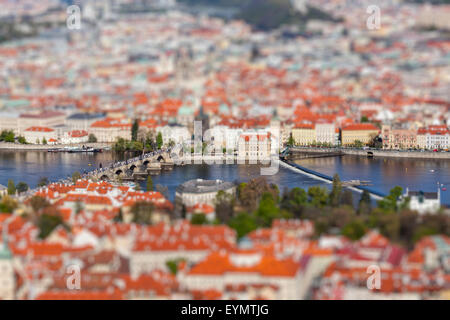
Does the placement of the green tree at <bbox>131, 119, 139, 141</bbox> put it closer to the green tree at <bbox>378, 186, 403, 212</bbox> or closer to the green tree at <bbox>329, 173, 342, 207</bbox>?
the green tree at <bbox>329, 173, 342, 207</bbox>

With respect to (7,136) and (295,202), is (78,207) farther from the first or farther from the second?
(7,136)

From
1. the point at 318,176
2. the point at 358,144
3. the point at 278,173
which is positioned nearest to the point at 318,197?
the point at 318,176

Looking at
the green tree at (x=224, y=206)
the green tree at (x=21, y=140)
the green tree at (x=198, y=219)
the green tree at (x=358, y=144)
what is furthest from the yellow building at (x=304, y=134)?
the green tree at (x=198, y=219)

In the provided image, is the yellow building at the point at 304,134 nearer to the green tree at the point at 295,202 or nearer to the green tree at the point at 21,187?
the green tree at the point at 21,187

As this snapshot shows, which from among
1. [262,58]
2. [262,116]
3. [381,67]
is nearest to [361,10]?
[262,58]
